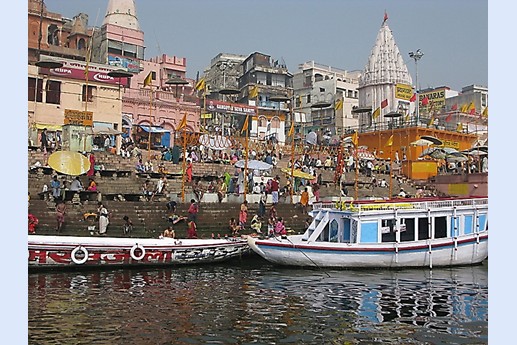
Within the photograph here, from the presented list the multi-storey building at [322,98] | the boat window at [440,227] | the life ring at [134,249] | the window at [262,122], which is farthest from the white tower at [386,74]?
the life ring at [134,249]

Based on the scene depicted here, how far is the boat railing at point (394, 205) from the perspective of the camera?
13.2 metres

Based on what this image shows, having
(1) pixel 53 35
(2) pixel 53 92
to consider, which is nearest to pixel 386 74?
(1) pixel 53 35

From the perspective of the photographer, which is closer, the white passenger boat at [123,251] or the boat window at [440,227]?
the white passenger boat at [123,251]

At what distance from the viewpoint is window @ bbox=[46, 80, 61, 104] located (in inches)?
936

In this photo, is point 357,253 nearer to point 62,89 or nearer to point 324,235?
point 324,235

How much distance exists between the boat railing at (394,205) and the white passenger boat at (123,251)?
247cm

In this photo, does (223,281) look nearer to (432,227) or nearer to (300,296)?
(300,296)

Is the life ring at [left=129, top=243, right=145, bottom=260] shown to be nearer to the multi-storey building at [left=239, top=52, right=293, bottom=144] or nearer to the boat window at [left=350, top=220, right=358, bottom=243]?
the boat window at [left=350, top=220, right=358, bottom=243]

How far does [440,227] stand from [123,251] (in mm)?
7516

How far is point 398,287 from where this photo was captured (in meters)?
10.8

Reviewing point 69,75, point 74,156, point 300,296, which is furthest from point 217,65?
point 300,296

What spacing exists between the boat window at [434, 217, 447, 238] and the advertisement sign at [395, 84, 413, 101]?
22457mm

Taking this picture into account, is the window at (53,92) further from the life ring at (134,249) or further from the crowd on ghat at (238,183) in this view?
the life ring at (134,249)

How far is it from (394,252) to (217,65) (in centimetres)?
3449
